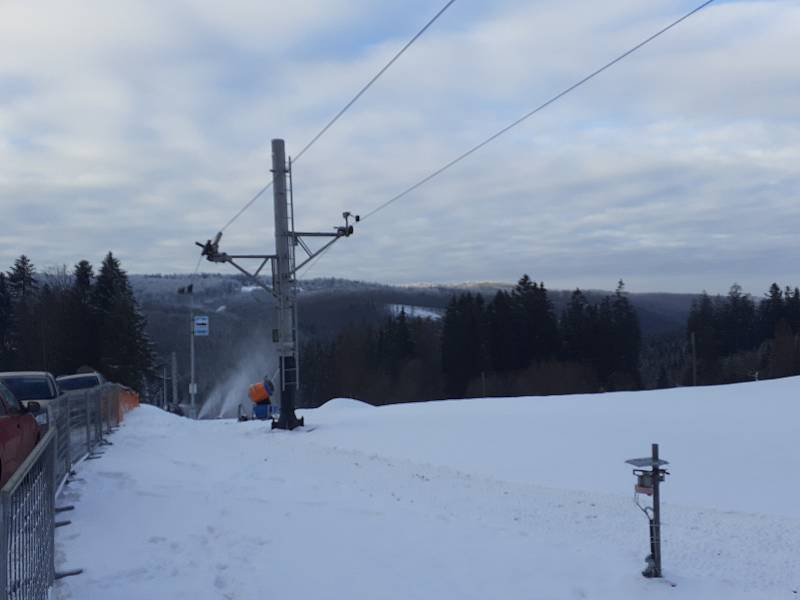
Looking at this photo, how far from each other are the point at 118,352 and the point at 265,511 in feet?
200

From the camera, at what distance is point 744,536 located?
9.64 metres

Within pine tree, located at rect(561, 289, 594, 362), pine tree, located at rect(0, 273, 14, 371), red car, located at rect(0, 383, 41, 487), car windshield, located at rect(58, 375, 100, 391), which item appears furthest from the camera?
pine tree, located at rect(561, 289, 594, 362)

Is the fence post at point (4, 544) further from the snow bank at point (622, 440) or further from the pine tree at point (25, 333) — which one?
the pine tree at point (25, 333)

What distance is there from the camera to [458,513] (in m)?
11.2

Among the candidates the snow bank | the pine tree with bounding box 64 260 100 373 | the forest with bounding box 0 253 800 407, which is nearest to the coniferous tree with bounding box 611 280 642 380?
the forest with bounding box 0 253 800 407

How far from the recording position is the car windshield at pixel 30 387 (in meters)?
16.7

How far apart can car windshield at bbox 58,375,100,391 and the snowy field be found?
1079 centimetres

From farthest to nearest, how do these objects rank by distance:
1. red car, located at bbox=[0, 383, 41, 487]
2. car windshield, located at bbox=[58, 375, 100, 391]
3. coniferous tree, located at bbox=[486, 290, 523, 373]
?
coniferous tree, located at bbox=[486, 290, 523, 373] → car windshield, located at bbox=[58, 375, 100, 391] → red car, located at bbox=[0, 383, 41, 487]

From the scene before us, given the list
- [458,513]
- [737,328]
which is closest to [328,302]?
[737,328]

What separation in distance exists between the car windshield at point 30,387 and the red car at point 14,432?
511 cm

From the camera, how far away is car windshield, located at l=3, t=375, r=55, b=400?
16.7 metres

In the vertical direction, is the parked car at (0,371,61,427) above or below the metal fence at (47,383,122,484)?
above

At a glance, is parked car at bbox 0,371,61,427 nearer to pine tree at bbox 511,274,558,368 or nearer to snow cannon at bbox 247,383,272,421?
snow cannon at bbox 247,383,272,421

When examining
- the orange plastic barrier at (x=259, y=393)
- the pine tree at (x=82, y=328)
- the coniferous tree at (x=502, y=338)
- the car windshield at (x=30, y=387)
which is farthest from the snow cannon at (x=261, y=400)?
the coniferous tree at (x=502, y=338)
